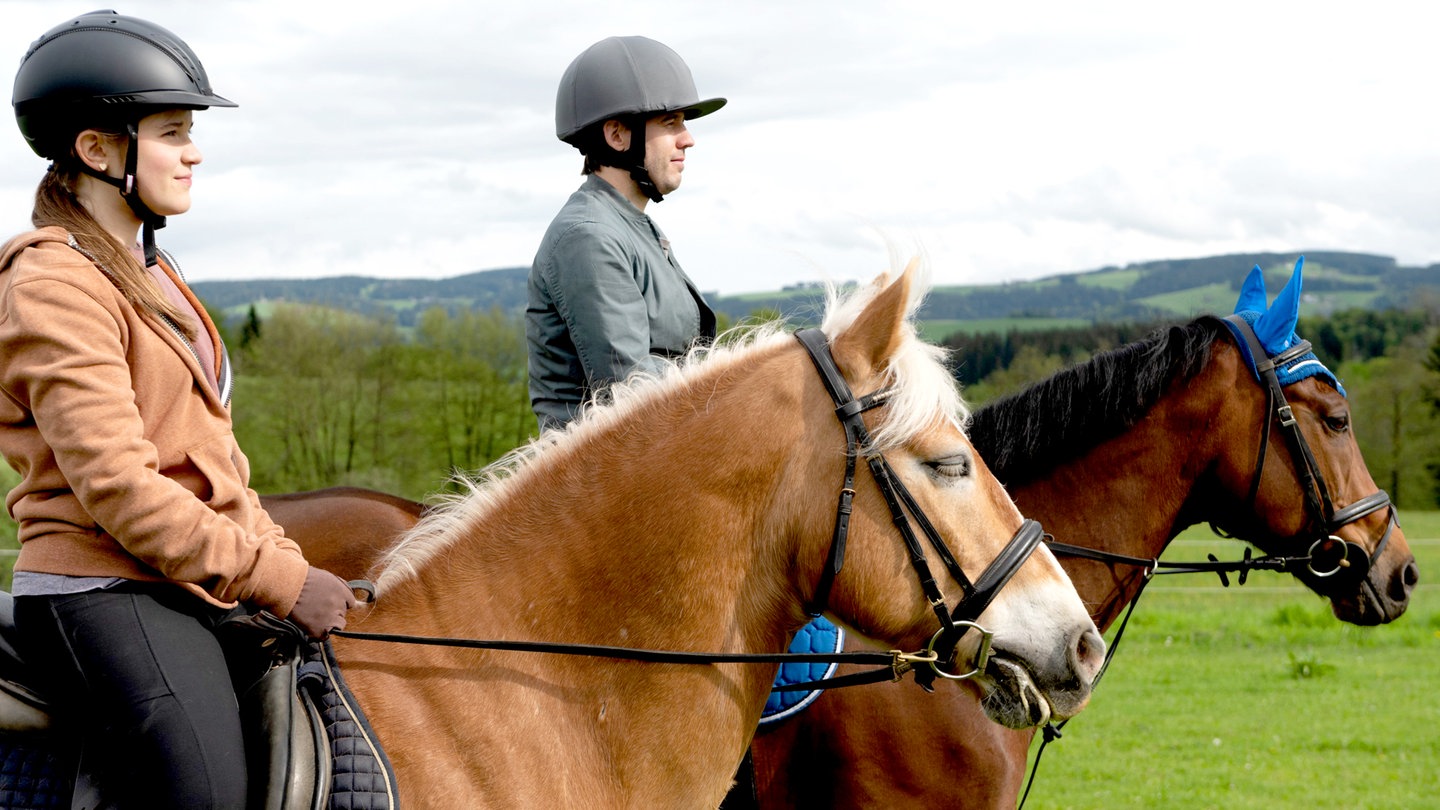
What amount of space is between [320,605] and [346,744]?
1.00ft

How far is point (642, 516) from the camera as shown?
2805 mm

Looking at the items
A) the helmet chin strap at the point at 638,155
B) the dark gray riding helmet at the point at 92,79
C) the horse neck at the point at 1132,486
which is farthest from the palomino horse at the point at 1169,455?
the dark gray riding helmet at the point at 92,79

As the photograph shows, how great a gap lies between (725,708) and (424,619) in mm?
776

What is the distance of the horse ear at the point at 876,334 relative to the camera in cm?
281

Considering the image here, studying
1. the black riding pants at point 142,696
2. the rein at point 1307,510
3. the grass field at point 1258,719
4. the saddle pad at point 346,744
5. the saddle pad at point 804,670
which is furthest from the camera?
the grass field at point 1258,719

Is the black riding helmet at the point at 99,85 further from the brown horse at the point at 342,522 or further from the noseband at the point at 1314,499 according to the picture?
the noseband at the point at 1314,499

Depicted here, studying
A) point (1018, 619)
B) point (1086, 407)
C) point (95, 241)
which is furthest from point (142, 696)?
point (1086, 407)

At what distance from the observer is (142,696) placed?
7.52 ft

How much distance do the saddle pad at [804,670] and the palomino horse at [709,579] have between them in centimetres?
133

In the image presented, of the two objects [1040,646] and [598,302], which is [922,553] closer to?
[1040,646]

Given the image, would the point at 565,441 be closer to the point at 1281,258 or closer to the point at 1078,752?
the point at 1078,752

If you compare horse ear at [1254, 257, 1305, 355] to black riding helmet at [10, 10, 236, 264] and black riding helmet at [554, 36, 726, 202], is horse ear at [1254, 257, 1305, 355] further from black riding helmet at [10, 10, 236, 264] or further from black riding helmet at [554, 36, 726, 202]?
black riding helmet at [10, 10, 236, 264]

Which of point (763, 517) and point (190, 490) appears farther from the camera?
point (763, 517)

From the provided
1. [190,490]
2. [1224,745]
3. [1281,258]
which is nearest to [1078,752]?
[1224,745]
